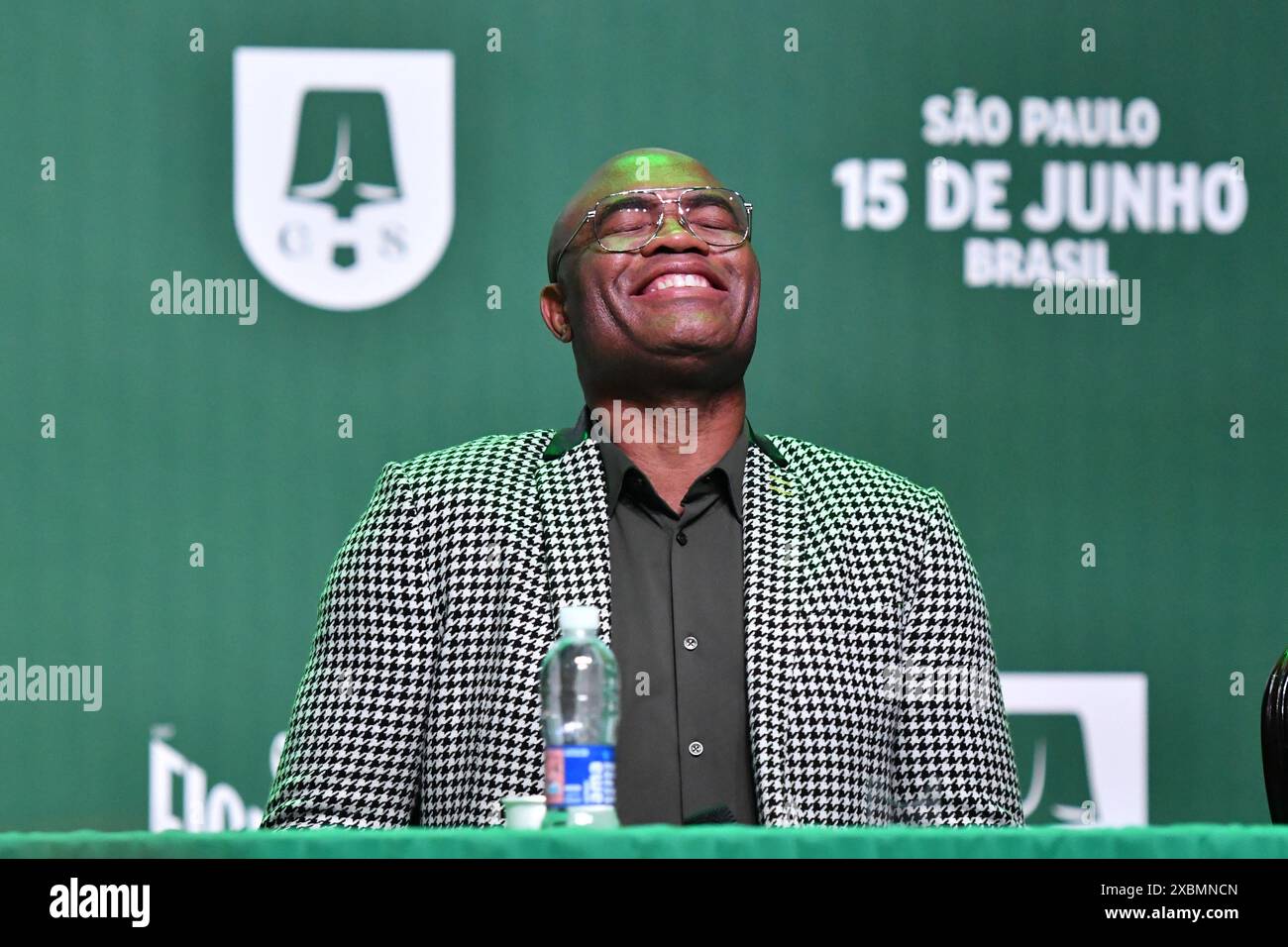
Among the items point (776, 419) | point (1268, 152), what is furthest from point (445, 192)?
point (1268, 152)

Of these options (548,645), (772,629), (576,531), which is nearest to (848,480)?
(772,629)

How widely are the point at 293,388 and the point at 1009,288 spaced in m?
1.30

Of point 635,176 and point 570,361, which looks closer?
point 635,176

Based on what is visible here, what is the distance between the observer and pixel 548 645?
7.04 feet

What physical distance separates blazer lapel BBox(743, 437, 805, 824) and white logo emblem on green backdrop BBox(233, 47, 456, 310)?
113cm

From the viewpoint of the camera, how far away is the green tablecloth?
44.8 inches

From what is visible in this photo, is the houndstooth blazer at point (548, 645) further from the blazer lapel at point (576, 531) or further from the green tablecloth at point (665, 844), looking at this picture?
the green tablecloth at point (665, 844)

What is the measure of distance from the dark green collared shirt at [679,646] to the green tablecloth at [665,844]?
3.27 ft

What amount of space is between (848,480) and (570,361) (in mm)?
1025

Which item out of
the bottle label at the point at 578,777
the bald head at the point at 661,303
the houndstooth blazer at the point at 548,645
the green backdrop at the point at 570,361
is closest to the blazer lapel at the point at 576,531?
the houndstooth blazer at the point at 548,645

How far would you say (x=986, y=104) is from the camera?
3.28 metres

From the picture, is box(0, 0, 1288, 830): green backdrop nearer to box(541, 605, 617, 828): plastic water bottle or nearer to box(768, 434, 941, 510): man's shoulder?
box(768, 434, 941, 510): man's shoulder

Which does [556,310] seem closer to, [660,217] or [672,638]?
[660,217]
